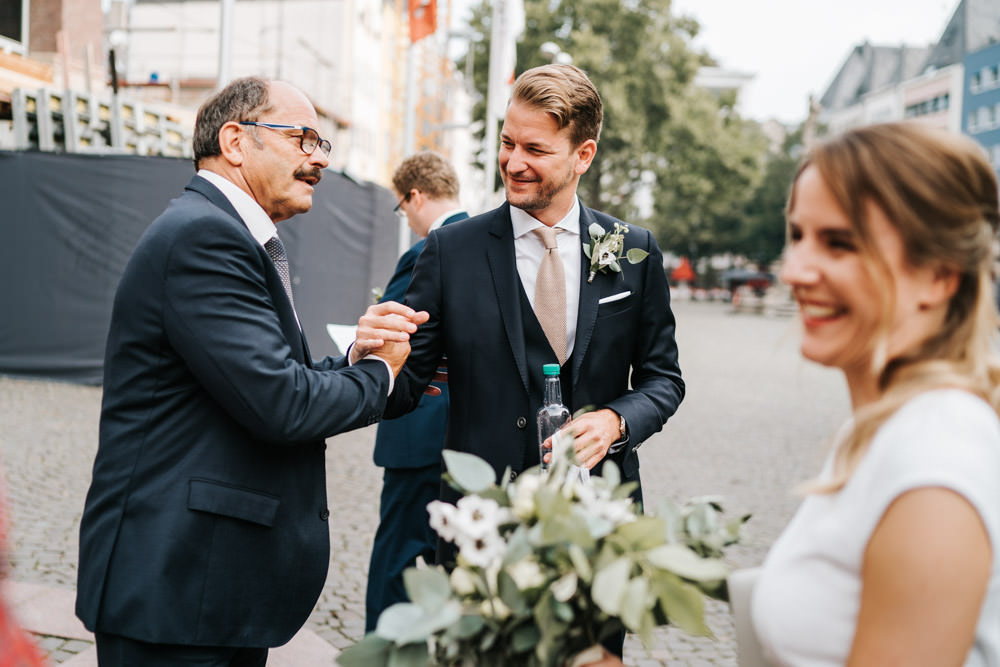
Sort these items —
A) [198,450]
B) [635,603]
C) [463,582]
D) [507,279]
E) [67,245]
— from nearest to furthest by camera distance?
[635,603] → [463,582] → [198,450] → [507,279] → [67,245]

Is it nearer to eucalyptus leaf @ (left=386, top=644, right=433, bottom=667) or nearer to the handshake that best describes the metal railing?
the handshake

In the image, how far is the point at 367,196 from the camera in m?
13.2

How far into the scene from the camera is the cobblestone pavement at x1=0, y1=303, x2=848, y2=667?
179 inches

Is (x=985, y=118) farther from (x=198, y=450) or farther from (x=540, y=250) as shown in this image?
(x=198, y=450)

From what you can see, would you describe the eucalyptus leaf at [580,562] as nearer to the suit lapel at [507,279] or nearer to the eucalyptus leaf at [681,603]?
the eucalyptus leaf at [681,603]

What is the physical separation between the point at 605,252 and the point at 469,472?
1339 mm

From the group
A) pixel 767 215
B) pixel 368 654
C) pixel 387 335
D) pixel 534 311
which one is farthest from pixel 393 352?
pixel 767 215

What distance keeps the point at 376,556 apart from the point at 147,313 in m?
2.28

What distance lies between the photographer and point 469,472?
1508mm

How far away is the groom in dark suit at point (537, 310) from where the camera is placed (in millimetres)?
2613

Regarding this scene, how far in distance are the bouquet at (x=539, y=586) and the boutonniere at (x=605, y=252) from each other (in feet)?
4.37

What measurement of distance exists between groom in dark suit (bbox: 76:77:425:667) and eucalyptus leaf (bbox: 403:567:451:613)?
780mm

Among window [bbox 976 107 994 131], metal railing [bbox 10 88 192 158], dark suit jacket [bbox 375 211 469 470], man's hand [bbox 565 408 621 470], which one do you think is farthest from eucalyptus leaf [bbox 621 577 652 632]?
window [bbox 976 107 994 131]

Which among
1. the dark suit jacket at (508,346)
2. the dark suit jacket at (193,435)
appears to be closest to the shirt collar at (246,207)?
the dark suit jacket at (193,435)
